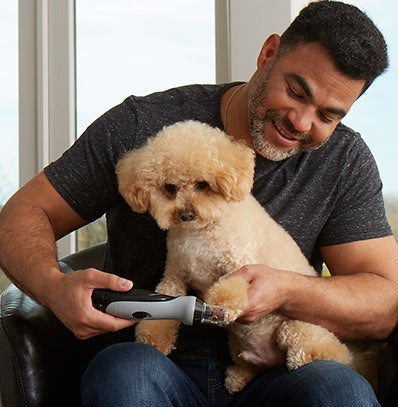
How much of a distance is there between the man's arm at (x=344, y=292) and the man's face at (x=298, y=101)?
0.88 feet

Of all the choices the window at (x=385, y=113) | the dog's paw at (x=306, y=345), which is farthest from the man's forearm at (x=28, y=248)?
the window at (x=385, y=113)

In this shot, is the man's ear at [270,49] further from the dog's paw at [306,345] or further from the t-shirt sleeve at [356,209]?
the dog's paw at [306,345]

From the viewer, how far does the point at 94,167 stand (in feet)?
5.01

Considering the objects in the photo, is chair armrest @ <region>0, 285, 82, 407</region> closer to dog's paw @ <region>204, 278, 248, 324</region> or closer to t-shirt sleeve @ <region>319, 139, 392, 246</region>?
dog's paw @ <region>204, 278, 248, 324</region>

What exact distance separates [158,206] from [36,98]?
1819 millimetres

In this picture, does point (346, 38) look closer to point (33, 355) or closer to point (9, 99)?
point (33, 355)

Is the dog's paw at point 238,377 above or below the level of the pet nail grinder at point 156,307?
below

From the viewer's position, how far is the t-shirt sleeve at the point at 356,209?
1521 millimetres

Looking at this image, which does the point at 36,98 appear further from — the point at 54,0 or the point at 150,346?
the point at 150,346

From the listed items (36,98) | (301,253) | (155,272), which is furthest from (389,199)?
(36,98)

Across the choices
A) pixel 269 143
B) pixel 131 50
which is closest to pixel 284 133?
pixel 269 143

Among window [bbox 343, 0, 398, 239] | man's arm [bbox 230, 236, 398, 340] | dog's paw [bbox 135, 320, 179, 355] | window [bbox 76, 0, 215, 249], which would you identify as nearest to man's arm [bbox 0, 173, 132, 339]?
dog's paw [bbox 135, 320, 179, 355]

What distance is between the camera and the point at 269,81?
4.78 feet

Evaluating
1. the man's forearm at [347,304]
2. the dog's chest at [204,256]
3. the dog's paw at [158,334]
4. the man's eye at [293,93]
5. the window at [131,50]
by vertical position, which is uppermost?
the window at [131,50]
